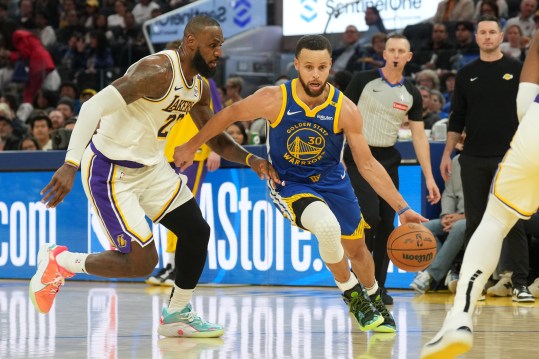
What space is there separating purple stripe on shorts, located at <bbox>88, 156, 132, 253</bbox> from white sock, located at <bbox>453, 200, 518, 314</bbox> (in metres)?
2.33

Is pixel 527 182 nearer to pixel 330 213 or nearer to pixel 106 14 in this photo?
pixel 330 213

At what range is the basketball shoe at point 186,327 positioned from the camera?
6.21 m

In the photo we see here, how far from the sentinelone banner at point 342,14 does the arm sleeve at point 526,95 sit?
33.7 feet

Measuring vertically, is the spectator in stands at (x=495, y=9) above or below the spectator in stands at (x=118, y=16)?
below

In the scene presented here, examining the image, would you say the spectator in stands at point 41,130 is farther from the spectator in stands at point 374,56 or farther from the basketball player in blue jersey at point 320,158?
the basketball player in blue jersey at point 320,158

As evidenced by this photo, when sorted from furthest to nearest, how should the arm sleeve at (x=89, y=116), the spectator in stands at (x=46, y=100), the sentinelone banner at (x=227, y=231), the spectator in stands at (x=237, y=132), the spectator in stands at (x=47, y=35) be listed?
the spectator in stands at (x=47, y=35)
the spectator in stands at (x=46, y=100)
the spectator in stands at (x=237, y=132)
the sentinelone banner at (x=227, y=231)
the arm sleeve at (x=89, y=116)

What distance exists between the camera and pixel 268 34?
16609 millimetres

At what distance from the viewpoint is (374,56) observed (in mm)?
14234

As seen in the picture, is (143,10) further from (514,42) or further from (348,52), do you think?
(514,42)

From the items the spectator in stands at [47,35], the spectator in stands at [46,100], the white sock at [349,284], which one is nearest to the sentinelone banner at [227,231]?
the white sock at [349,284]

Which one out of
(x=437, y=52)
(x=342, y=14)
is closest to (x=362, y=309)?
(x=437, y=52)

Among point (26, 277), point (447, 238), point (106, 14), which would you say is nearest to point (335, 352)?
point (447, 238)

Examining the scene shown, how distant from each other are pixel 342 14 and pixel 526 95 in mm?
11033

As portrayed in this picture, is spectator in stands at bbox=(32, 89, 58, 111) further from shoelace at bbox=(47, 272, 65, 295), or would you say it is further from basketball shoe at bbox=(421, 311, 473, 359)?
basketball shoe at bbox=(421, 311, 473, 359)
